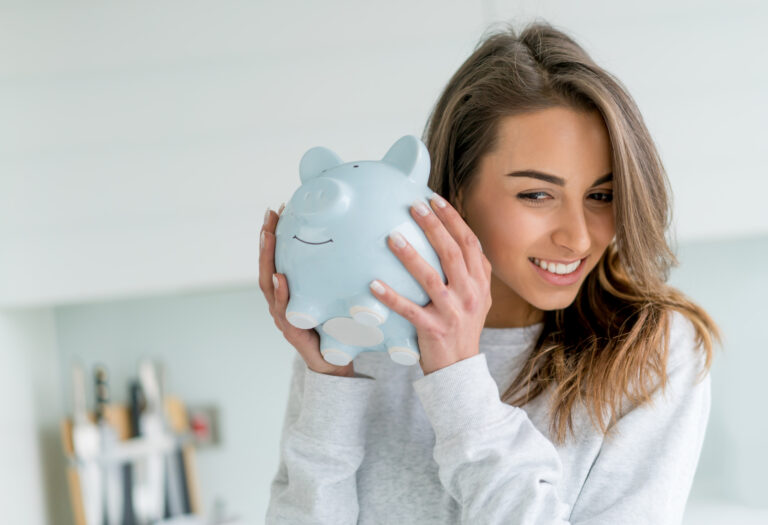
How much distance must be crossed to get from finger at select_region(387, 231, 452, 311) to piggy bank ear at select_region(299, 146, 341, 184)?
0.49ft

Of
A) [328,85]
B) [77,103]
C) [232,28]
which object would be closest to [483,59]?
[328,85]

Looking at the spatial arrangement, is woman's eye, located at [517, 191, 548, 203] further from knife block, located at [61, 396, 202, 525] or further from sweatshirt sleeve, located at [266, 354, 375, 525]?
knife block, located at [61, 396, 202, 525]

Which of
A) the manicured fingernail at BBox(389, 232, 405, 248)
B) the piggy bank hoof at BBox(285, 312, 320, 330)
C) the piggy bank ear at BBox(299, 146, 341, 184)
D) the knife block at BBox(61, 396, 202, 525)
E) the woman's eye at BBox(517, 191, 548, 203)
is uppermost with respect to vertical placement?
the piggy bank ear at BBox(299, 146, 341, 184)

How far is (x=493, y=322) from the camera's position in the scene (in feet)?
3.42

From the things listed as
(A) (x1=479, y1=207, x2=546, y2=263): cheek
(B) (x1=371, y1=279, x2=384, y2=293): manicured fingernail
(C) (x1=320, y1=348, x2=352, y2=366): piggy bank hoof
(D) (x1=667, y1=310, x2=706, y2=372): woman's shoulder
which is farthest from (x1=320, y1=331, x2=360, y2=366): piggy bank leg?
(D) (x1=667, y1=310, x2=706, y2=372): woman's shoulder

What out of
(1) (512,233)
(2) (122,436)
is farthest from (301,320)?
(2) (122,436)

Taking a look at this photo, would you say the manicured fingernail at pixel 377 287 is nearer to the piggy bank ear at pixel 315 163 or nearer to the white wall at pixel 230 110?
the piggy bank ear at pixel 315 163

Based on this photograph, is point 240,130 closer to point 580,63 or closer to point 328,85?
point 328,85

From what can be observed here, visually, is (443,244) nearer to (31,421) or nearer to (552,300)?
(552,300)

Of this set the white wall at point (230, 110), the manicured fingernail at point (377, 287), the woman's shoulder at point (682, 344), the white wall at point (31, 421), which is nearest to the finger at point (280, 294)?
the manicured fingernail at point (377, 287)

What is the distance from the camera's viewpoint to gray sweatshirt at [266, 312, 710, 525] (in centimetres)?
79

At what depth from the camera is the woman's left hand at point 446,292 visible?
0.75 metres

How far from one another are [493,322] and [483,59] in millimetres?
339

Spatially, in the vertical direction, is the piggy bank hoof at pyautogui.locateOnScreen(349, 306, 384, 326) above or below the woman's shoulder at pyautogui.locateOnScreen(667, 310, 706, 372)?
above
